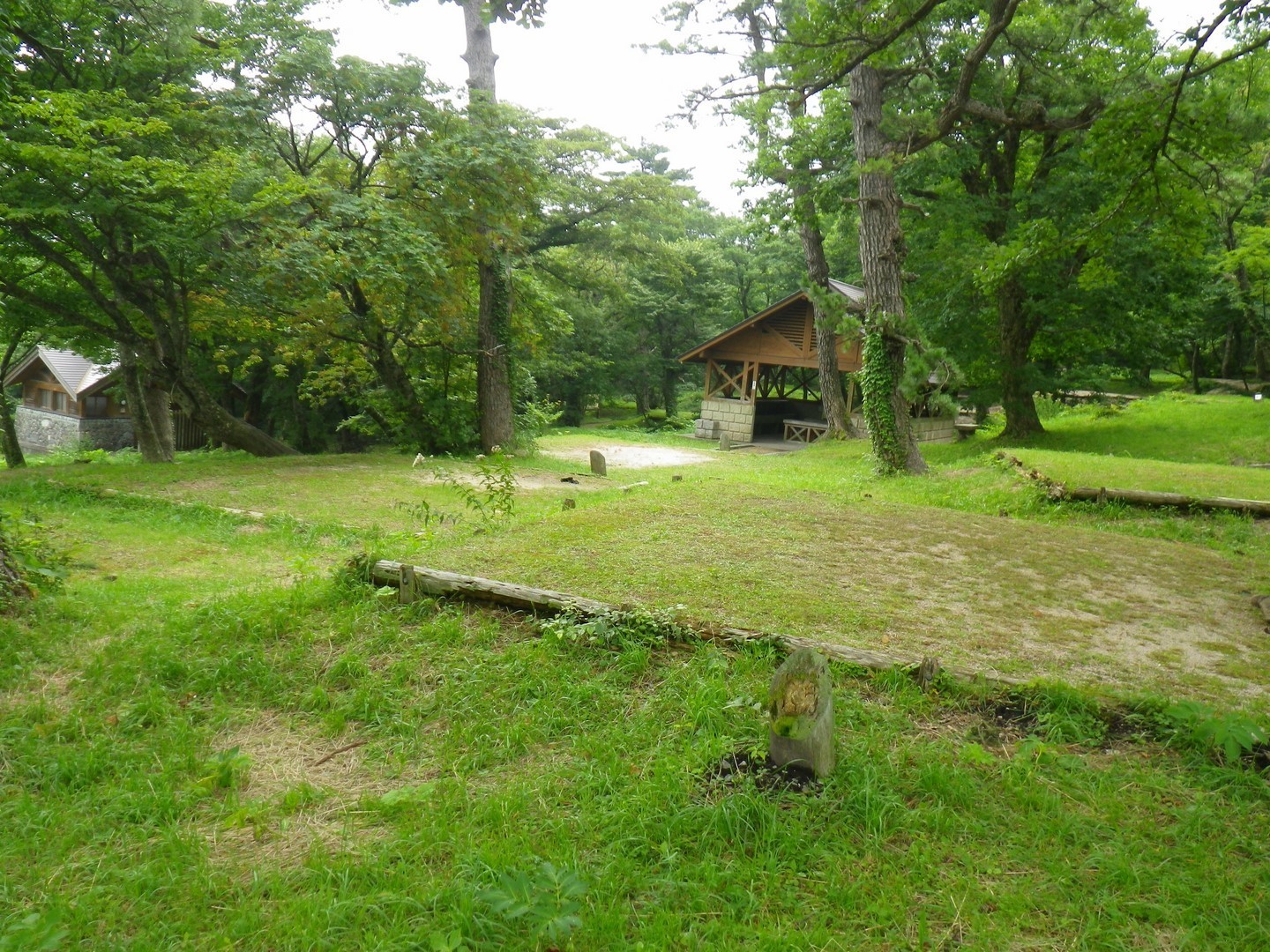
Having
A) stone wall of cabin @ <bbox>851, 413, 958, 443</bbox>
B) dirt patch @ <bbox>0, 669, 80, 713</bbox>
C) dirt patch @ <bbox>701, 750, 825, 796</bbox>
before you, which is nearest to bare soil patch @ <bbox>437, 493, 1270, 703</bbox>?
dirt patch @ <bbox>701, 750, 825, 796</bbox>

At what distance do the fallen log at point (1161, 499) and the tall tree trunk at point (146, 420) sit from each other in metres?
18.4

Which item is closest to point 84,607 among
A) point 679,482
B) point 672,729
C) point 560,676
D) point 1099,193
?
point 560,676

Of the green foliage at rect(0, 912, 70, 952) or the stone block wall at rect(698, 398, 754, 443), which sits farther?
the stone block wall at rect(698, 398, 754, 443)

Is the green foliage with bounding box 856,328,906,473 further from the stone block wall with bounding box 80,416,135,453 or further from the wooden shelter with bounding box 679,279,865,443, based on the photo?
the stone block wall with bounding box 80,416,135,453

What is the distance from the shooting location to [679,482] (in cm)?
1222

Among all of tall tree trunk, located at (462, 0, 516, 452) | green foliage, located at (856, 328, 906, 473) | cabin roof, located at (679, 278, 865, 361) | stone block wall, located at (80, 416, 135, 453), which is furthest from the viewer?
stone block wall, located at (80, 416, 135, 453)

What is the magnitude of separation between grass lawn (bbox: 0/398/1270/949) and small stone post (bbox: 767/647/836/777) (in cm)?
14

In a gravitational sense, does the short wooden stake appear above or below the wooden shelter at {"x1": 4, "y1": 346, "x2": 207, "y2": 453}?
below

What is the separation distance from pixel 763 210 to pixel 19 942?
2170 centimetres

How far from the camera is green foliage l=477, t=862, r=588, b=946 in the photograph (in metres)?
2.67

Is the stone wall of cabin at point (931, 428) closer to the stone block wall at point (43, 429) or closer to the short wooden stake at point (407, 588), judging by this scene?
the short wooden stake at point (407, 588)

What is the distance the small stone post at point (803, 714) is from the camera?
3482 mm

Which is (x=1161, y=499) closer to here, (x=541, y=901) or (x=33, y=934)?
(x=541, y=901)

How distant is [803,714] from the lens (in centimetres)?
351
